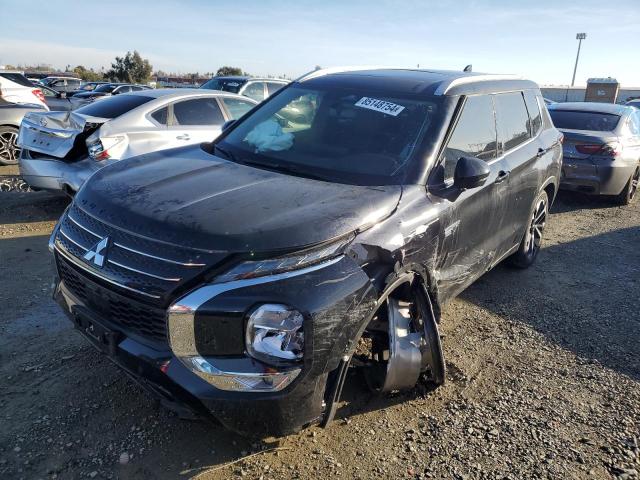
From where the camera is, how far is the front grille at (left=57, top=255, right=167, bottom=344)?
220 cm

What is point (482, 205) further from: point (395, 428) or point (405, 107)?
point (395, 428)

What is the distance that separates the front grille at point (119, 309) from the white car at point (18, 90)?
9557mm

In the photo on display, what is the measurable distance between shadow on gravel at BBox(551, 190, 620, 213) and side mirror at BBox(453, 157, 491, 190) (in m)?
5.87

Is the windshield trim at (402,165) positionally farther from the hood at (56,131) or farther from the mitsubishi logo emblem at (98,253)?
the hood at (56,131)

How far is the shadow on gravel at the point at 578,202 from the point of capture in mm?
8336

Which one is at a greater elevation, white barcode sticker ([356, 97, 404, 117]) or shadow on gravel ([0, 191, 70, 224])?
white barcode sticker ([356, 97, 404, 117])

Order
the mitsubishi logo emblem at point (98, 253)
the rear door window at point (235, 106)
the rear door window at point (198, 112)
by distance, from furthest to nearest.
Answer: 1. the rear door window at point (235, 106)
2. the rear door window at point (198, 112)
3. the mitsubishi logo emblem at point (98, 253)

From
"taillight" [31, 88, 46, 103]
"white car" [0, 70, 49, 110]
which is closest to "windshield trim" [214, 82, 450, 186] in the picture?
"white car" [0, 70, 49, 110]

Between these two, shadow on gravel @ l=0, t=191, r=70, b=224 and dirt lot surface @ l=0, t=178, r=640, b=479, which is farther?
shadow on gravel @ l=0, t=191, r=70, b=224

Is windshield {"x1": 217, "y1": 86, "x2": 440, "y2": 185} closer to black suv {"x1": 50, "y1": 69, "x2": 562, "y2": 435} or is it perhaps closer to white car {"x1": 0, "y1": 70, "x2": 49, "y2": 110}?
black suv {"x1": 50, "y1": 69, "x2": 562, "y2": 435}

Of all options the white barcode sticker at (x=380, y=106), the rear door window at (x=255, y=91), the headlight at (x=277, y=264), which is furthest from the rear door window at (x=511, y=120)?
the rear door window at (x=255, y=91)

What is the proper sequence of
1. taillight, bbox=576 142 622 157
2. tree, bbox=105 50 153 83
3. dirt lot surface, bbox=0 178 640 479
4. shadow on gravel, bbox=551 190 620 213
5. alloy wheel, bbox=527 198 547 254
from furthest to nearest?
tree, bbox=105 50 153 83, shadow on gravel, bbox=551 190 620 213, taillight, bbox=576 142 622 157, alloy wheel, bbox=527 198 547 254, dirt lot surface, bbox=0 178 640 479

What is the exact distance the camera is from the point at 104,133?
584 centimetres

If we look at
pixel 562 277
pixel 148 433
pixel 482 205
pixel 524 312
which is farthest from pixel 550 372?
pixel 148 433
